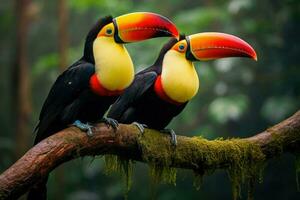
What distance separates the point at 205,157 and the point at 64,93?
36.0 inches

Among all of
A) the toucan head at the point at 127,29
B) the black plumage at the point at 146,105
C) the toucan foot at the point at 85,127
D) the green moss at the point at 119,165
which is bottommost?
the green moss at the point at 119,165

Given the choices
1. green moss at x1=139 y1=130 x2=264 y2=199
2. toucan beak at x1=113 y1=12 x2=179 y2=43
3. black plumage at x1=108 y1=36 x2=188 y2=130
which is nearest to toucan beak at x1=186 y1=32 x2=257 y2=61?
black plumage at x1=108 y1=36 x2=188 y2=130

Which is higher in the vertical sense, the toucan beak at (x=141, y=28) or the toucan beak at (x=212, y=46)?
the toucan beak at (x=141, y=28)

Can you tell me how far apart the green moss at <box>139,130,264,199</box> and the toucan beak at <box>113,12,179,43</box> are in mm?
578

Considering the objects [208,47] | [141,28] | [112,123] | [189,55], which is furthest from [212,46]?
[112,123]

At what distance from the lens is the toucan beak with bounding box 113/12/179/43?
3305mm

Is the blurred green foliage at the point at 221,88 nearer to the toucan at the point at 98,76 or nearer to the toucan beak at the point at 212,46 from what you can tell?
the toucan beak at the point at 212,46

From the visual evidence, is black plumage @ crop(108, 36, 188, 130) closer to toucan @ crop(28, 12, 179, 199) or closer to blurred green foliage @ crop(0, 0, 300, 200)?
toucan @ crop(28, 12, 179, 199)

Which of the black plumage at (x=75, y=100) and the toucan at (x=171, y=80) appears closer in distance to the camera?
the black plumage at (x=75, y=100)

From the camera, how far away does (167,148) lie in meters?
3.33

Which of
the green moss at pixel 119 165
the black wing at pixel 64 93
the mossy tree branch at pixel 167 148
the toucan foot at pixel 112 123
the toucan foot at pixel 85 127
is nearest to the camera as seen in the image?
the mossy tree branch at pixel 167 148

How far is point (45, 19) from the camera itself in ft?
31.6

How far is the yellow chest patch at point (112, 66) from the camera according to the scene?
3109 millimetres

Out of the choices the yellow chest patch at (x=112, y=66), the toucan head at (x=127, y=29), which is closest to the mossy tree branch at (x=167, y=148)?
the yellow chest patch at (x=112, y=66)
